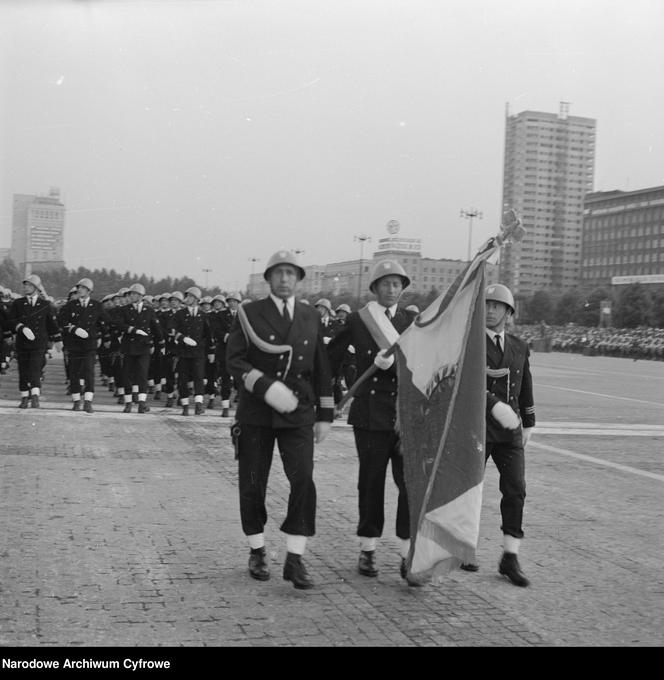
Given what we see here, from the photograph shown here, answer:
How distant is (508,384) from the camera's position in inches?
244

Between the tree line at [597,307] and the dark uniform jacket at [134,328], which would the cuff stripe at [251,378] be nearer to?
the dark uniform jacket at [134,328]

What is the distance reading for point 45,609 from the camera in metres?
4.82

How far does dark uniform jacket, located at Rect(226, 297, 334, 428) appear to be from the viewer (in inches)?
225

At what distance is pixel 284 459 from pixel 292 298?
3.39 feet

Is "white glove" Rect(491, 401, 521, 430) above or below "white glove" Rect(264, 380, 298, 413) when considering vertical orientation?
below

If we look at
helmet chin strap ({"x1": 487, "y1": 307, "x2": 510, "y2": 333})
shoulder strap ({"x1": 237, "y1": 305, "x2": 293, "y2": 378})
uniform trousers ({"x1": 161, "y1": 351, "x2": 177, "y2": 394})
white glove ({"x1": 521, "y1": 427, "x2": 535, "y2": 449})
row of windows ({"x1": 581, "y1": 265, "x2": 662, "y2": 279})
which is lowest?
uniform trousers ({"x1": 161, "y1": 351, "x2": 177, "y2": 394})

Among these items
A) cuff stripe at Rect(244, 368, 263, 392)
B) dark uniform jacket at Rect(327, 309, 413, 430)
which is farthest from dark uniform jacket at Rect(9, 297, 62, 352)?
cuff stripe at Rect(244, 368, 263, 392)

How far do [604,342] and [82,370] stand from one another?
5049 centimetres

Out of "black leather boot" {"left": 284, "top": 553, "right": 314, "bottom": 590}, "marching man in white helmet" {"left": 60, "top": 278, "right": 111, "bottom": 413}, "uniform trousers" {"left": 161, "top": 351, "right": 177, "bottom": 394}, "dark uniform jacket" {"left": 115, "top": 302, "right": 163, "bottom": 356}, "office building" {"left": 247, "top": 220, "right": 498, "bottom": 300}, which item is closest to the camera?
"black leather boot" {"left": 284, "top": 553, "right": 314, "bottom": 590}

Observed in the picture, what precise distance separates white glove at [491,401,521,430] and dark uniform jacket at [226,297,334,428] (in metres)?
1.10

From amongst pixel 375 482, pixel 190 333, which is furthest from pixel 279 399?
pixel 190 333

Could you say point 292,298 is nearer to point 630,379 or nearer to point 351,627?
point 351,627

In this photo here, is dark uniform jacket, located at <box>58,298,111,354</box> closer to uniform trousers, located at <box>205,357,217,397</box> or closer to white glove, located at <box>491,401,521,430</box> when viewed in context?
uniform trousers, located at <box>205,357,217,397</box>
